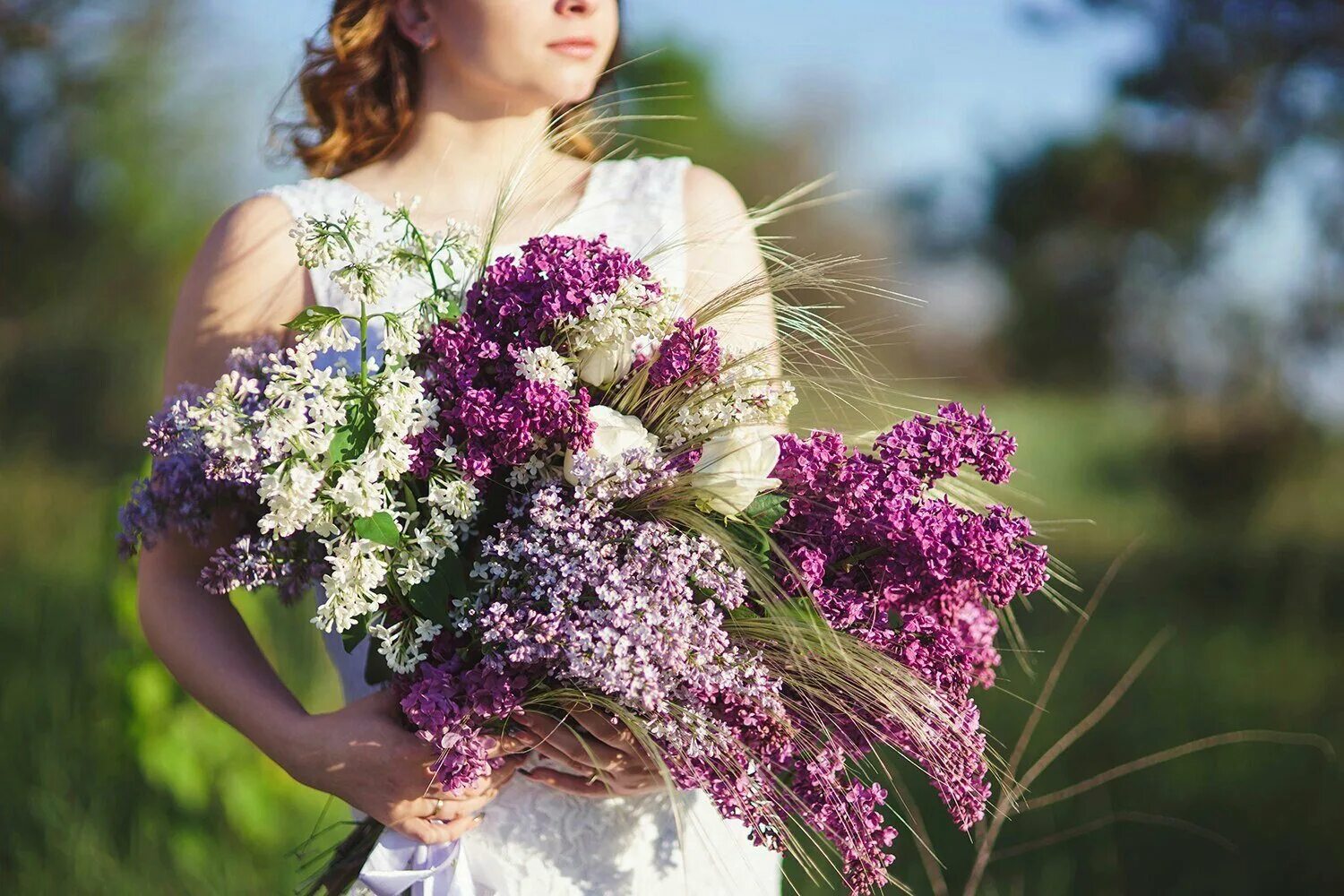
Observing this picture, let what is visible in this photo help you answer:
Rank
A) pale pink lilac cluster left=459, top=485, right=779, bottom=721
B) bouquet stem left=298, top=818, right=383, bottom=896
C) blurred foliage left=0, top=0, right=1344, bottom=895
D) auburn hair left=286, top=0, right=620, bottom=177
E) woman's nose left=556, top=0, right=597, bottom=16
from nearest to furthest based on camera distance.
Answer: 1. pale pink lilac cluster left=459, top=485, right=779, bottom=721
2. bouquet stem left=298, top=818, right=383, bottom=896
3. woman's nose left=556, top=0, right=597, bottom=16
4. auburn hair left=286, top=0, right=620, bottom=177
5. blurred foliage left=0, top=0, right=1344, bottom=895

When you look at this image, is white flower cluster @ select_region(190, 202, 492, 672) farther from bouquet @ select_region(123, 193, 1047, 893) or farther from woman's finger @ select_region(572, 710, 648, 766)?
woman's finger @ select_region(572, 710, 648, 766)

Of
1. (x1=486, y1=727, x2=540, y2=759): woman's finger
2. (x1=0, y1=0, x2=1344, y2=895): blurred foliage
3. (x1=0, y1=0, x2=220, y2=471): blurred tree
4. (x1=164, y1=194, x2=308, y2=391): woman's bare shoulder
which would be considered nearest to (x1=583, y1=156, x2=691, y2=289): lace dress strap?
(x1=0, y1=0, x2=1344, y2=895): blurred foliage

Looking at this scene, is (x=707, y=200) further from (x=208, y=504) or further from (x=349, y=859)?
(x=349, y=859)

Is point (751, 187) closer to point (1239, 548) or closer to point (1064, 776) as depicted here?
point (1239, 548)

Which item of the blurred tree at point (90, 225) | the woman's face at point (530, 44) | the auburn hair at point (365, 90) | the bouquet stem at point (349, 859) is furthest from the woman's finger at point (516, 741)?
the blurred tree at point (90, 225)

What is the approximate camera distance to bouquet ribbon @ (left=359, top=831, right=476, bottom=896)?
1514mm

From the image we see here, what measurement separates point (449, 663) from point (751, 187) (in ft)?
80.3

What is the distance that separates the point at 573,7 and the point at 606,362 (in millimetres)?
724

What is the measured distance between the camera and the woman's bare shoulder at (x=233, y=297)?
1.71 m

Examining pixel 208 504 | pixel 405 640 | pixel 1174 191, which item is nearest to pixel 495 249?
pixel 208 504

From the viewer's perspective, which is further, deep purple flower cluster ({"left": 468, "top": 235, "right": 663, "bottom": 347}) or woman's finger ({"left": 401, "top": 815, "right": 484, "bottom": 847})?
woman's finger ({"left": 401, "top": 815, "right": 484, "bottom": 847})

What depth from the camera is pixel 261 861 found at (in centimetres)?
373

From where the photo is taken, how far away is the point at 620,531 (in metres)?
1.26

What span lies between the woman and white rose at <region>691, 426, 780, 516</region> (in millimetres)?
249
